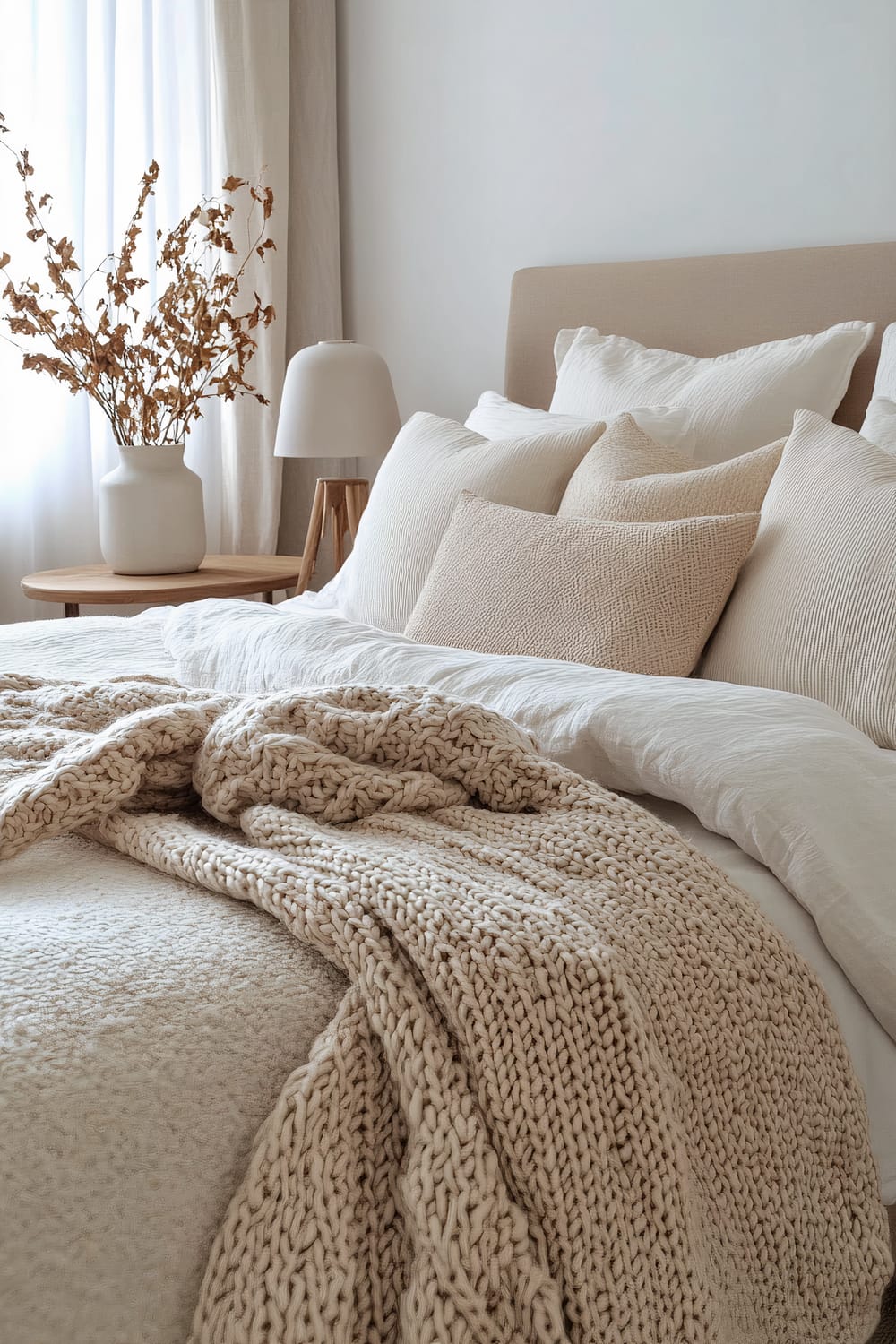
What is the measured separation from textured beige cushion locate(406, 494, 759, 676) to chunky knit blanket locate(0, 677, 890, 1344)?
0.49 meters

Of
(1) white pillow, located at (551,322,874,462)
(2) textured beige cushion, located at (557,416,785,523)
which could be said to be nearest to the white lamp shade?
(1) white pillow, located at (551,322,874,462)

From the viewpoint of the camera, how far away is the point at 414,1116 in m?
0.73

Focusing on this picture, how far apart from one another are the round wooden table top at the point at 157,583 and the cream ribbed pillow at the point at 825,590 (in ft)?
4.72

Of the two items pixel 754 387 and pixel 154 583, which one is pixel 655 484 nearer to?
pixel 754 387

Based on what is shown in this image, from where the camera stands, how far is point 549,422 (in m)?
2.25

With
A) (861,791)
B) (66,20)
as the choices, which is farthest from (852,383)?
(66,20)

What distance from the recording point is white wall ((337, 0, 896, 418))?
7.64 ft

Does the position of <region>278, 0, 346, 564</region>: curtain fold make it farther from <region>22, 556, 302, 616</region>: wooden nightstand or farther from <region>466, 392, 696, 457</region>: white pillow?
<region>466, 392, 696, 457</region>: white pillow

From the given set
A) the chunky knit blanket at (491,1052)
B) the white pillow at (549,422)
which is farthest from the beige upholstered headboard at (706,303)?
the chunky knit blanket at (491,1052)

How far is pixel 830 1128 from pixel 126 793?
0.62 meters

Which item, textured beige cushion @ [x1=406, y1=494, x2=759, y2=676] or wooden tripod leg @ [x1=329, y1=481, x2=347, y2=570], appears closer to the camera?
textured beige cushion @ [x1=406, y1=494, x2=759, y2=676]

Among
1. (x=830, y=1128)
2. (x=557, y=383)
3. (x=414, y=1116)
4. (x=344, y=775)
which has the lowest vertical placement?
(x=830, y=1128)

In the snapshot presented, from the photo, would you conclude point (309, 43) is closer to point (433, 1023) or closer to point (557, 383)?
point (557, 383)

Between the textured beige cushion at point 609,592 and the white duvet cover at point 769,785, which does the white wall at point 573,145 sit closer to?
the textured beige cushion at point 609,592
